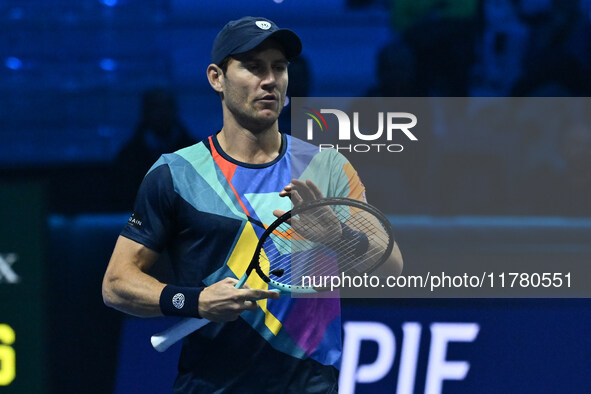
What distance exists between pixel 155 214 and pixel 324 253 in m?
0.53

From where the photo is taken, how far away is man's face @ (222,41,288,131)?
2.76m

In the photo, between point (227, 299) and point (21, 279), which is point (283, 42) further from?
point (21, 279)

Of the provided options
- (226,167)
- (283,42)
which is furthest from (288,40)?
(226,167)

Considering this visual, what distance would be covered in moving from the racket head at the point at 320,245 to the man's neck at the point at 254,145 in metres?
0.24

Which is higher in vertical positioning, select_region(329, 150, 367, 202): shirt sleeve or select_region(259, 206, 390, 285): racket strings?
select_region(329, 150, 367, 202): shirt sleeve

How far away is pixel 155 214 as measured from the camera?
9.10ft

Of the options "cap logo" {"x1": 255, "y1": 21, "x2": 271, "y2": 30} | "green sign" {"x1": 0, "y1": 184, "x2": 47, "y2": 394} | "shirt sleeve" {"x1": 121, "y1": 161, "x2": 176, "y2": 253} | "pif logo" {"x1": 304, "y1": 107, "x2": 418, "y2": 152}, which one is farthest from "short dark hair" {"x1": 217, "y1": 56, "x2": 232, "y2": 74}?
"green sign" {"x1": 0, "y1": 184, "x2": 47, "y2": 394}

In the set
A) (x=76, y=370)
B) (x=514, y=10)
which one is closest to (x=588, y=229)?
(x=514, y=10)

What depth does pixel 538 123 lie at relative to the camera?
399cm

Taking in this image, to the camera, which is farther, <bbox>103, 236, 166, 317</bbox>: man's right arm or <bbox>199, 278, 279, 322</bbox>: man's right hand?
<bbox>103, 236, 166, 317</bbox>: man's right arm

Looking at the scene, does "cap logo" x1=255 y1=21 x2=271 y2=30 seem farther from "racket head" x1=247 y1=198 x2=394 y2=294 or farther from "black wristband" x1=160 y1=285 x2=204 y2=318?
"black wristband" x1=160 y1=285 x2=204 y2=318

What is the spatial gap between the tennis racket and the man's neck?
25 centimetres

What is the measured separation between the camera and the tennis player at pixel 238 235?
106 inches

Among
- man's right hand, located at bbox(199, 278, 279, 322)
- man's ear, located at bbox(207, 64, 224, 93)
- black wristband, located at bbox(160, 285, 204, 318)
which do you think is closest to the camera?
man's right hand, located at bbox(199, 278, 279, 322)
